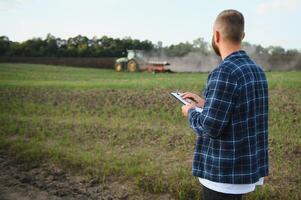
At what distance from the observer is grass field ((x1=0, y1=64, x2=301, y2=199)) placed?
5121 mm

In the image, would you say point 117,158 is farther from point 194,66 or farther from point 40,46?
point 194,66

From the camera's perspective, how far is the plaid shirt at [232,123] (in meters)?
2.21

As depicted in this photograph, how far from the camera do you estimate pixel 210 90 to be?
225cm

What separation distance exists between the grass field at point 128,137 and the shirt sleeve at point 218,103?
247 centimetres

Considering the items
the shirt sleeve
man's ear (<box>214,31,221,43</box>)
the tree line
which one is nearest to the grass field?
the shirt sleeve

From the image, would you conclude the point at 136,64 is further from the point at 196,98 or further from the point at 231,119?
the point at 231,119

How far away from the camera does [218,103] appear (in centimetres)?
221

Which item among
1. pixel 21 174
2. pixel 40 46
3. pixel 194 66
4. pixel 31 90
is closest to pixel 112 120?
pixel 21 174

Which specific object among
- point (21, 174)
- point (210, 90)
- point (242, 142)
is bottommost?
point (21, 174)

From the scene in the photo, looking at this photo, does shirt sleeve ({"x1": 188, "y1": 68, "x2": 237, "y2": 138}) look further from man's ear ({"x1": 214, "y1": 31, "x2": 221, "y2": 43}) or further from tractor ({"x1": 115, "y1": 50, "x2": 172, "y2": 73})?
tractor ({"x1": 115, "y1": 50, "x2": 172, "y2": 73})

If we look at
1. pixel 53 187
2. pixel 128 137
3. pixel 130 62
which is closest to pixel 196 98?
pixel 53 187

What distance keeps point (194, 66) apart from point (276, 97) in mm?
18805

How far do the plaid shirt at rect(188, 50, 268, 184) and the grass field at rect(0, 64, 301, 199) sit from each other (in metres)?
2.29

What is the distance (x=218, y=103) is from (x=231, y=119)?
0.41 feet
